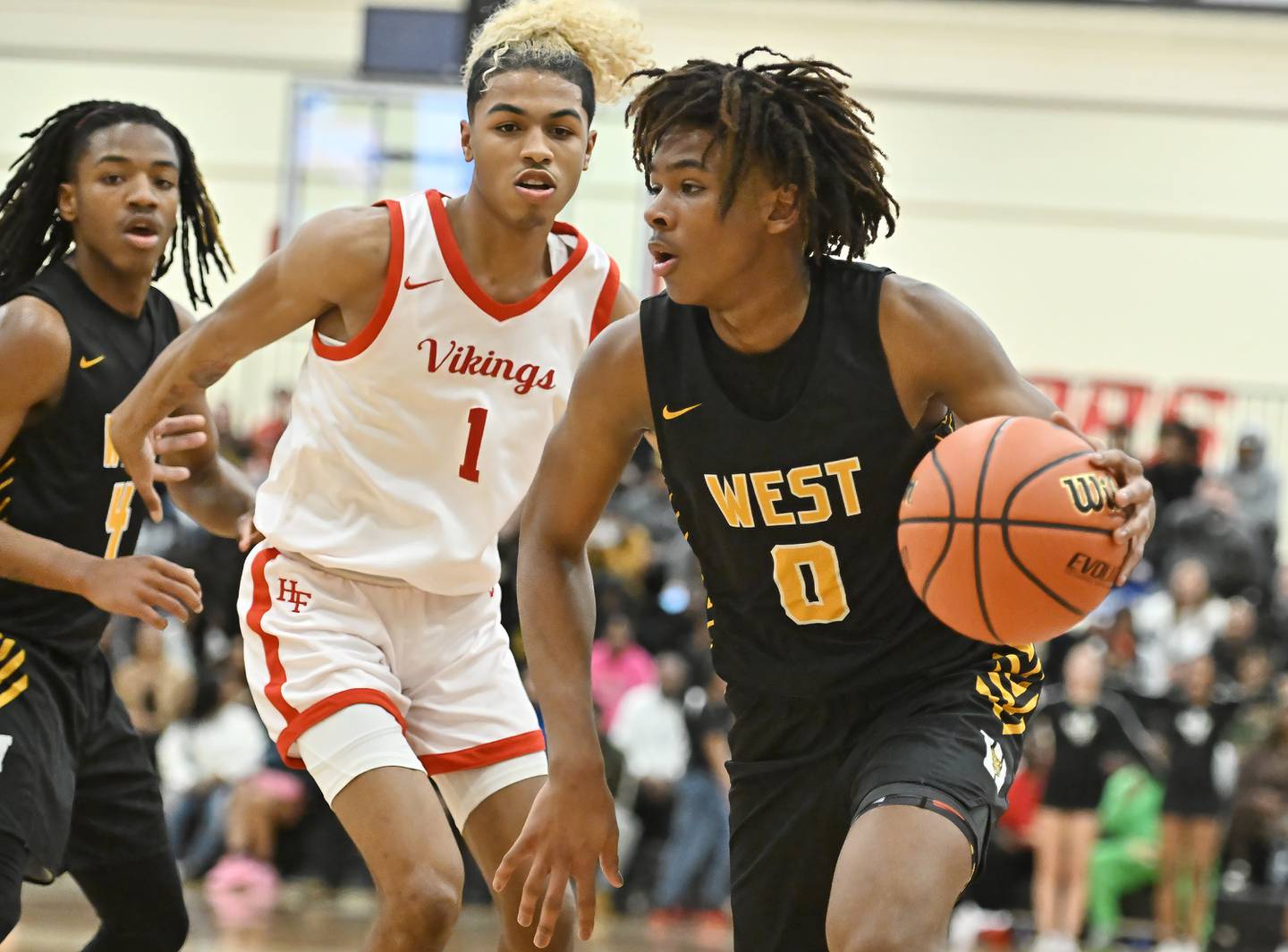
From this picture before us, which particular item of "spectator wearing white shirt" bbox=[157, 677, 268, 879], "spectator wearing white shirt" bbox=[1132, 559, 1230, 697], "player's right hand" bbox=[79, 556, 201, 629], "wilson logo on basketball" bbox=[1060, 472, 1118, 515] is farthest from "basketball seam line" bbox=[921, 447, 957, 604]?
"spectator wearing white shirt" bbox=[1132, 559, 1230, 697]

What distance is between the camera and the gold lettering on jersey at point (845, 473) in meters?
3.88

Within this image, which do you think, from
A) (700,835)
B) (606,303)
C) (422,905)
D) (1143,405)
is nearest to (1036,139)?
(1143,405)

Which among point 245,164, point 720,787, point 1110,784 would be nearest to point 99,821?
point 720,787

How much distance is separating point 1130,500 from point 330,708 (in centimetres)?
194

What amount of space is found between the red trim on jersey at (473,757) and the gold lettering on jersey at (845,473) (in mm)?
1115

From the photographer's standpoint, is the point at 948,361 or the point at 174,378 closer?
the point at 948,361

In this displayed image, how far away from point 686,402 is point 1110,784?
8.13 metres

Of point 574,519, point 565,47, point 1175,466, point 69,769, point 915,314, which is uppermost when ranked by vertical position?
point 565,47

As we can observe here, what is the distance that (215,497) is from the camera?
505 cm

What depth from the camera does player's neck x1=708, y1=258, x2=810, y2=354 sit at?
4004mm

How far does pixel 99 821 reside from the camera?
15.4 ft

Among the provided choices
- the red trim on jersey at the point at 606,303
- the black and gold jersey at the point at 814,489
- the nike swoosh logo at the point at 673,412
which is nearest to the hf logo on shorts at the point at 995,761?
the black and gold jersey at the point at 814,489

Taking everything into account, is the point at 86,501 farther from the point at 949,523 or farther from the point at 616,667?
the point at 616,667

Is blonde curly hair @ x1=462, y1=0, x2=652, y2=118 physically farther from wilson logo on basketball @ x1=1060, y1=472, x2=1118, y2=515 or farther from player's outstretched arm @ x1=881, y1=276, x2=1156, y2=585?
wilson logo on basketball @ x1=1060, y1=472, x2=1118, y2=515
